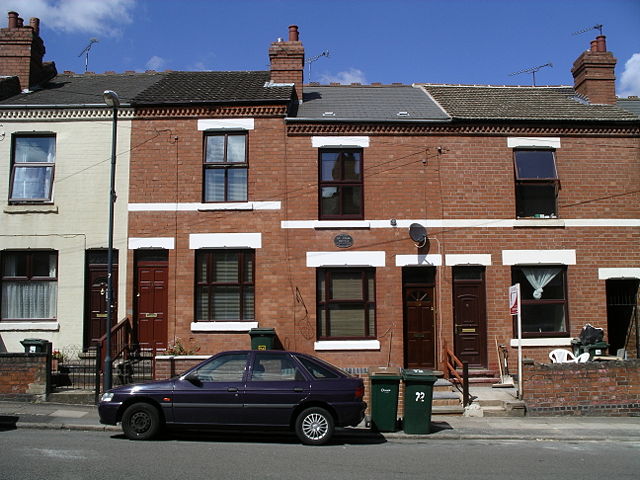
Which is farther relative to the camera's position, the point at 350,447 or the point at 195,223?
the point at 195,223

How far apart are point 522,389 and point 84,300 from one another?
1046 cm

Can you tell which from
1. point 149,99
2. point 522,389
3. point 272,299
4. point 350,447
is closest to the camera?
point 350,447

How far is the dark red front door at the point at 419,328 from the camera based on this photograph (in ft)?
50.0

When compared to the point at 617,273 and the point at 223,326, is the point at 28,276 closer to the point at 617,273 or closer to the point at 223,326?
the point at 223,326

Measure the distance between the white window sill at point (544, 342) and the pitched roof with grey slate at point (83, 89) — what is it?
38.3 ft

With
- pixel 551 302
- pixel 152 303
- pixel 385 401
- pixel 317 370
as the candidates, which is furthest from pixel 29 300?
pixel 551 302

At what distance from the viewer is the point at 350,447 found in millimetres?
9609

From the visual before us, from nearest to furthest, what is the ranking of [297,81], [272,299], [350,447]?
[350,447] → [272,299] → [297,81]

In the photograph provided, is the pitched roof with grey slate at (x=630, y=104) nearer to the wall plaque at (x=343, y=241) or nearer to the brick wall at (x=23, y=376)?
the wall plaque at (x=343, y=241)

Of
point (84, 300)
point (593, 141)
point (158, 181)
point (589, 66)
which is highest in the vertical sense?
point (589, 66)

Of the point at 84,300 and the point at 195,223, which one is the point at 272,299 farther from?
the point at 84,300

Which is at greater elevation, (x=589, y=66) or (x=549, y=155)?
(x=589, y=66)

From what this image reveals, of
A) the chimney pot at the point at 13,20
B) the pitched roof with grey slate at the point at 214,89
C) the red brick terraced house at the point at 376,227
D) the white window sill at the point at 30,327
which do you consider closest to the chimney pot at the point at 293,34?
the pitched roof with grey slate at the point at 214,89

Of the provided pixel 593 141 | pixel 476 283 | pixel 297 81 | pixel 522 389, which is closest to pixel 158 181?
pixel 297 81
